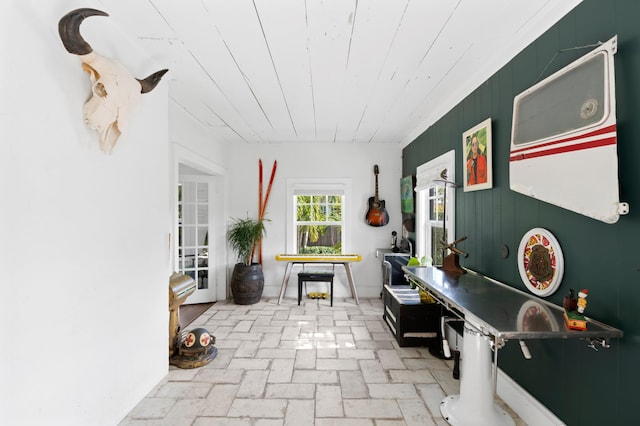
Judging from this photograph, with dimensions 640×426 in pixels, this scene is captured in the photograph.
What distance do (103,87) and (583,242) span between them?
2495mm

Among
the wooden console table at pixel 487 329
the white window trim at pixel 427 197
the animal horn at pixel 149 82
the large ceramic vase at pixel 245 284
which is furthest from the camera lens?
the large ceramic vase at pixel 245 284

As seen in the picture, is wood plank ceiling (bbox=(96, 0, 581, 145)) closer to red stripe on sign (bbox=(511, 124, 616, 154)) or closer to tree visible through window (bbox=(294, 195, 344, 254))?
red stripe on sign (bbox=(511, 124, 616, 154))

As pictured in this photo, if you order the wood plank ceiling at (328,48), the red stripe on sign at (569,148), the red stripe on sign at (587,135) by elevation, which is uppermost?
the wood plank ceiling at (328,48)

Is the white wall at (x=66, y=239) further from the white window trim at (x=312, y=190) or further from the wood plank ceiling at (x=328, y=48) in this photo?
the white window trim at (x=312, y=190)

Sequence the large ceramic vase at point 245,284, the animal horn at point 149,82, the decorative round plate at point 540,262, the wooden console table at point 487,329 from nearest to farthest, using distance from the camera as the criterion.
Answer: the wooden console table at point 487,329 < the decorative round plate at point 540,262 < the animal horn at point 149,82 < the large ceramic vase at point 245,284

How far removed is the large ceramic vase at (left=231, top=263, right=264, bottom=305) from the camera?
4.15 metres

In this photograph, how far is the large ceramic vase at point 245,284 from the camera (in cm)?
415

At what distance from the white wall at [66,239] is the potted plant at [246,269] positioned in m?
2.08

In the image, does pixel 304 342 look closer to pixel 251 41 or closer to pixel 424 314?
pixel 424 314

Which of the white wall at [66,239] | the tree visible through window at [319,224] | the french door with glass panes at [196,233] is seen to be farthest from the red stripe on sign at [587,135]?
the french door with glass panes at [196,233]

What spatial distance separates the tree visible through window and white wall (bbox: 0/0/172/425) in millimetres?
2860

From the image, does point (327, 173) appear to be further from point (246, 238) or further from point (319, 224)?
point (246, 238)

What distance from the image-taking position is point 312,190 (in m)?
4.70

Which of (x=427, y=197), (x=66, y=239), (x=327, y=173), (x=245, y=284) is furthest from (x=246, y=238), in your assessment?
(x=66, y=239)
